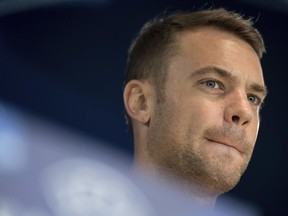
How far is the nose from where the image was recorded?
850 millimetres

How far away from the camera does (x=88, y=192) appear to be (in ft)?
2.28

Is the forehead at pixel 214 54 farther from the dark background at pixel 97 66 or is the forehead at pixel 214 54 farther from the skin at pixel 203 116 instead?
the dark background at pixel 97 66

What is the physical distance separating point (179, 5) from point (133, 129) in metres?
0.35

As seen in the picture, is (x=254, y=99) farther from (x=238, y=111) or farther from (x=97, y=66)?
(x=97, y=66)

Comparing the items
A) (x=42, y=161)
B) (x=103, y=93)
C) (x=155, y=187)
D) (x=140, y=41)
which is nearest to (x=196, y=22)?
(x=140, y=41)

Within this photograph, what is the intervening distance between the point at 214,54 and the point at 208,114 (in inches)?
5.1

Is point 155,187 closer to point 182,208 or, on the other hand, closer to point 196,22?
point 182,208

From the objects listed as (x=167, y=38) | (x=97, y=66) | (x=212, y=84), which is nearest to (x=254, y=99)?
(x=212, y=84)

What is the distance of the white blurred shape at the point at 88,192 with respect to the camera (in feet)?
2.23

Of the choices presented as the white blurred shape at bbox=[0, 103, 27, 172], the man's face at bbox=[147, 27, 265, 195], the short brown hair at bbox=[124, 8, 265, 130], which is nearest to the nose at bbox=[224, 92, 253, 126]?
the man's face at bbox=[147, 27, 265, 195]

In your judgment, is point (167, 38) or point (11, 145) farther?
point (167, 38)

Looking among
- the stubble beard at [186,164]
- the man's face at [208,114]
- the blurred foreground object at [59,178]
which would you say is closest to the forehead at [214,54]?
the man's face at [208,114]

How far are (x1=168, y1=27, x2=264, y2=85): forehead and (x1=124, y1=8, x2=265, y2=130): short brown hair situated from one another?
0.05ft

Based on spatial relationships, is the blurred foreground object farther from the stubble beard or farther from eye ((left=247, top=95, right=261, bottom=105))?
eye ((left=247, top=95, right=261, bottom=105))
